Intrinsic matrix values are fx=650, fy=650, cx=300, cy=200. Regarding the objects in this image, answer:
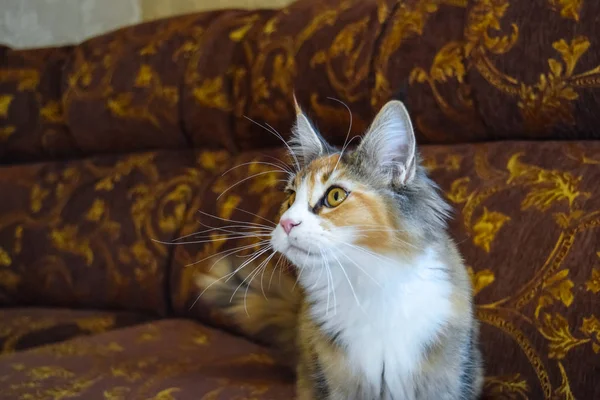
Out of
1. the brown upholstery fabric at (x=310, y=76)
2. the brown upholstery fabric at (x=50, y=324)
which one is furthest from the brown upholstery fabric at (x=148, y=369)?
the brown upholstery fabric at (x=310, y=76)

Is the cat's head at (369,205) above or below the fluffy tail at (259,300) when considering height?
above

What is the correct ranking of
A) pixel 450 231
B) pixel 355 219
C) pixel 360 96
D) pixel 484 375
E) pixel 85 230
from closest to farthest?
pixel 355 219, pixel 484 375, pixel 450 231, pixel 360 96, pixel 85 230

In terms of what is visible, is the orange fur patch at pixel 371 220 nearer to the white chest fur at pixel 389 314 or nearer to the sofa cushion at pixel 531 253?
the white chest fur at pixel 389 314

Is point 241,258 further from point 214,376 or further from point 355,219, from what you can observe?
point 355,219

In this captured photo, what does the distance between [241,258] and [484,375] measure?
60 cm

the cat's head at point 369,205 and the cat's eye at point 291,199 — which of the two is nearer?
the cat's head at point 369,205

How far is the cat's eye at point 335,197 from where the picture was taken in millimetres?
1035

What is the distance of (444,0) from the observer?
53.7 inches

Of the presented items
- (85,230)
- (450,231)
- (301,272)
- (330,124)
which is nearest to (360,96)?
(330,124)

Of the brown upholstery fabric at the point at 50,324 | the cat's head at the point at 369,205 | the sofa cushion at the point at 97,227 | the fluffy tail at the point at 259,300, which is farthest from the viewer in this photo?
the sofa cushion at the point at 97,227

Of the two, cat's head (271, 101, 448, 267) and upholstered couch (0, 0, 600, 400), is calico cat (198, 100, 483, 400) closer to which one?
cat's head (271, 101, 448, 267)

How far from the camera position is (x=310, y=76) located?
5.04 ft

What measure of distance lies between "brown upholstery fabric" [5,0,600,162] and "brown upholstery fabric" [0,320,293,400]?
1.80 ft

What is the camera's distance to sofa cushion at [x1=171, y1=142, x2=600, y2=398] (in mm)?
1041
